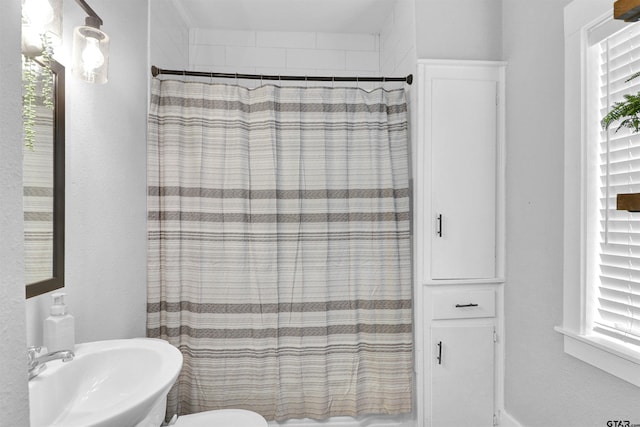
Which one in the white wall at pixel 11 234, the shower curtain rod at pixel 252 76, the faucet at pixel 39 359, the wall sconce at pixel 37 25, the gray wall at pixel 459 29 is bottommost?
the faucet at pixel 39 359

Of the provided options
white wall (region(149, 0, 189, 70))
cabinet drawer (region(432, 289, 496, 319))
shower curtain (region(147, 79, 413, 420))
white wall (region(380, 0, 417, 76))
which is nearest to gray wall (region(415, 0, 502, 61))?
white wall (region(380, 0, 417, 76))

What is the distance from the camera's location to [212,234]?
1.92 meters

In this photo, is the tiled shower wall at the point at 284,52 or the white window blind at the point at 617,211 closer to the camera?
the white window blind at the point at 617,211

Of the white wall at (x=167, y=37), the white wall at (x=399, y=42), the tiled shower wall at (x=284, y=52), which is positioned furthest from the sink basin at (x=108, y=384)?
the tiled shower wall at (x=284, y=52)

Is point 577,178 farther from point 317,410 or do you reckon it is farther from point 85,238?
point 85,238

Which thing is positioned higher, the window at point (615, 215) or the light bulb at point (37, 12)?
the light bulb at point (37, 12)

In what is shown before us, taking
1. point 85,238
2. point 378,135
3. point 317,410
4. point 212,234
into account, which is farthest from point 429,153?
point 85,238

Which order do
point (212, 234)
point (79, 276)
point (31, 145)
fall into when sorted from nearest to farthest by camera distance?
point (31, 145) → point (79, 276) → point (212, 234)

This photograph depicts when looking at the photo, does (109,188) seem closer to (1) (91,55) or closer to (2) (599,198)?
(1) (91,55)

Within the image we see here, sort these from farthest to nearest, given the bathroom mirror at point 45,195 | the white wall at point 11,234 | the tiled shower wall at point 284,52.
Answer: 1. the tiled shower wall at point 284,52
2. the bathroom mirror at point 45,195
3. the white wall at point 11,234

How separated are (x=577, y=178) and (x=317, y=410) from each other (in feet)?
5.55

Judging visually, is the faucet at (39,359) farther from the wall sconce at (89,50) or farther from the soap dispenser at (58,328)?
the wall sconce at (89,50)

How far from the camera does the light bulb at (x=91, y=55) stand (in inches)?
48.4

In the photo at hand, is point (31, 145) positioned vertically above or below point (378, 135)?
below
